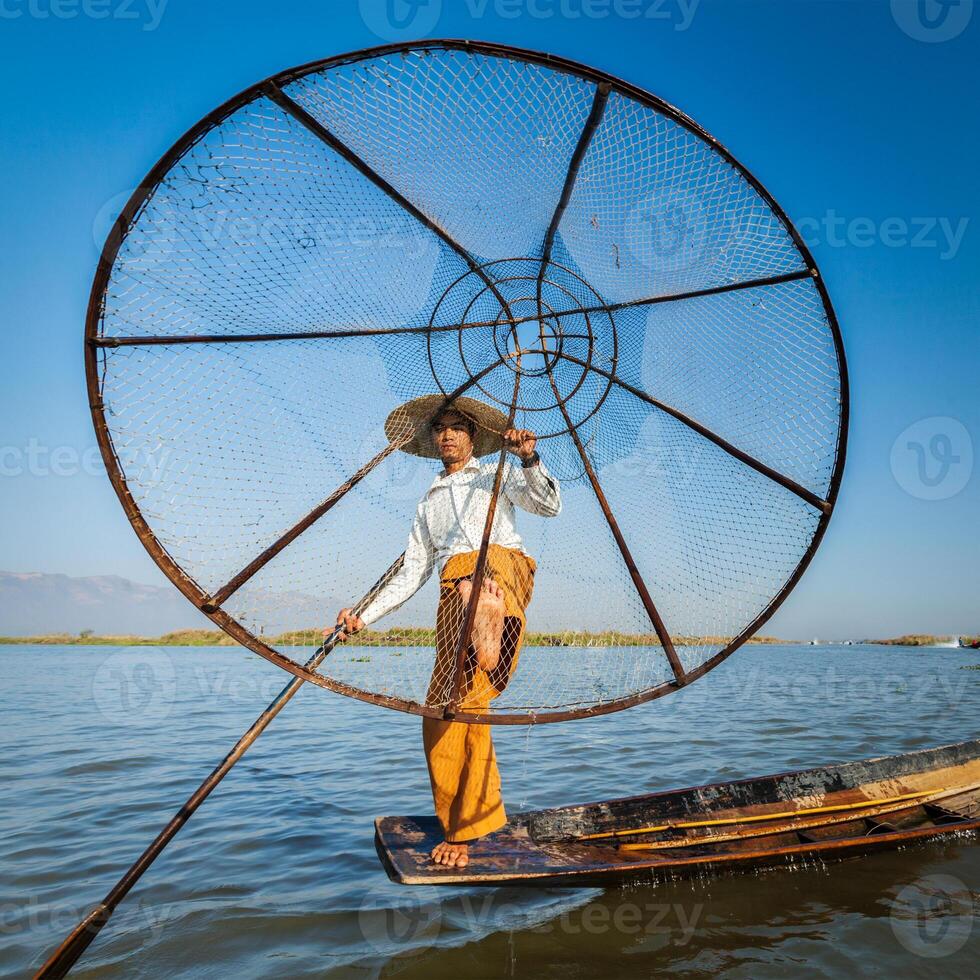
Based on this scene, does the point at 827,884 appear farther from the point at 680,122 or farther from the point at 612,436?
the point at 680,122

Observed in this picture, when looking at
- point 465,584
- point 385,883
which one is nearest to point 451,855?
point 385,883

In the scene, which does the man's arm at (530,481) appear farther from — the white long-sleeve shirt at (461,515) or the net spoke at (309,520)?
the net spoke at (309,520)

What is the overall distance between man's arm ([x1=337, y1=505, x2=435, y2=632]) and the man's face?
0.32m

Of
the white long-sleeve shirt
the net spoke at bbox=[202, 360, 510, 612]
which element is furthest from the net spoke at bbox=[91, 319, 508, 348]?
the white long-sleeve shirt

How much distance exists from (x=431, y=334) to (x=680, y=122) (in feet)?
4.91

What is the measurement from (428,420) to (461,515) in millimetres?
613

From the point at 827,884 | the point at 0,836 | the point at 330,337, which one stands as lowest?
the point at 827,884

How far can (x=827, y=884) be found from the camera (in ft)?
11.2

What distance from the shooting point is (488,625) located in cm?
296

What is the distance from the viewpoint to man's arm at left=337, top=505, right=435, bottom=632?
3275 millimetres

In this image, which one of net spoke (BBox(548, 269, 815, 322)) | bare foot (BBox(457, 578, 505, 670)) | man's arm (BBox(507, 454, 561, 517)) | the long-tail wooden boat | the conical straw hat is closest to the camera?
bare foot (BBox(457, 578, 505, 670))

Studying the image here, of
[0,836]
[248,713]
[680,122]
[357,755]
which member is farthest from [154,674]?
[680,122]

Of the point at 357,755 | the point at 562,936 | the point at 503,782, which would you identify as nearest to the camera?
→ the point at 562,936

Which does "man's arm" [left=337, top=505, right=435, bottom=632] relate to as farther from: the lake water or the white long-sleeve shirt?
the lake water
